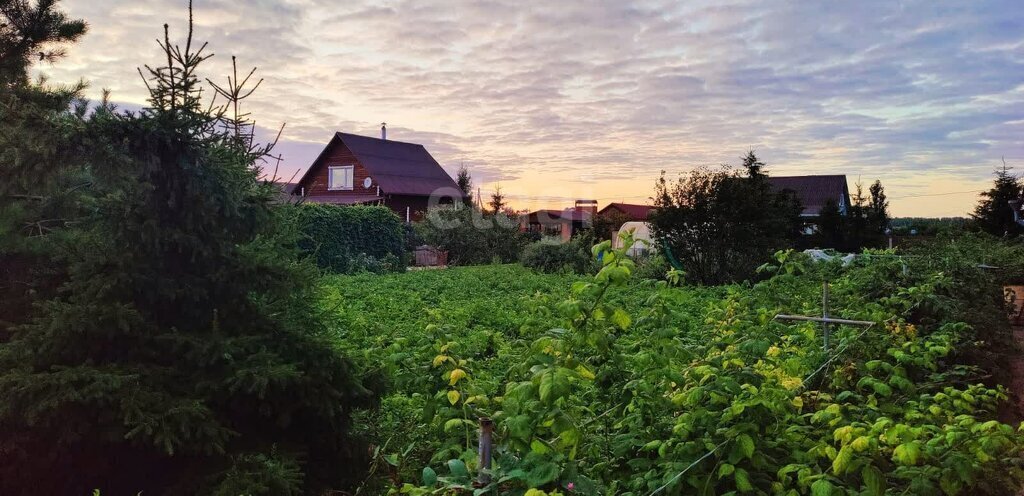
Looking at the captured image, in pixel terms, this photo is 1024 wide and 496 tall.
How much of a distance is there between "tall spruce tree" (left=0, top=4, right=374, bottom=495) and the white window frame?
85.1ft

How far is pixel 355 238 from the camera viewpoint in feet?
54.9

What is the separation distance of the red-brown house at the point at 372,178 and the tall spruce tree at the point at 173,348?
2457 centimetres

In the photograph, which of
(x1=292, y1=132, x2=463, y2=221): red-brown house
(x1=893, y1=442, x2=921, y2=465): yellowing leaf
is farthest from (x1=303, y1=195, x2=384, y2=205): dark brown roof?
(x1=893, y1=442, x2=921, y2=465): yellowing leaf

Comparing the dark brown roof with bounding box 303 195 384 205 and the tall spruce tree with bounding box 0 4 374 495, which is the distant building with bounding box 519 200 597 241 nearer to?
the dark brown roof with bounding box 303 195 384 205

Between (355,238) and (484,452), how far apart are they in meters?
15.5

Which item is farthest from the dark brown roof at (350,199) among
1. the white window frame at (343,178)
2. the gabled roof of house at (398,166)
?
the gabled roof of house at (398,166)

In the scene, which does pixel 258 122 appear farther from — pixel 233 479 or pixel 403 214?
pixel 403 214

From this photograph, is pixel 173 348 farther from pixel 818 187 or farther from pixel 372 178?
pixel 818 187

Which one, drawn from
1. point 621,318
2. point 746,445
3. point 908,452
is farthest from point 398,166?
point 908,452

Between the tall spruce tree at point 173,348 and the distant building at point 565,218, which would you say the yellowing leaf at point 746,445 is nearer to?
the tall spruce tree at point 173,348

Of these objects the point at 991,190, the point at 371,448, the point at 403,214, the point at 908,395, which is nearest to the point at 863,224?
the point at 991,190

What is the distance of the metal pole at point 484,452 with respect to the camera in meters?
1.76

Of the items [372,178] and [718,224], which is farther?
[372,178]

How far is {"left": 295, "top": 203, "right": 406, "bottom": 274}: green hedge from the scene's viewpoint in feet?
50.8
